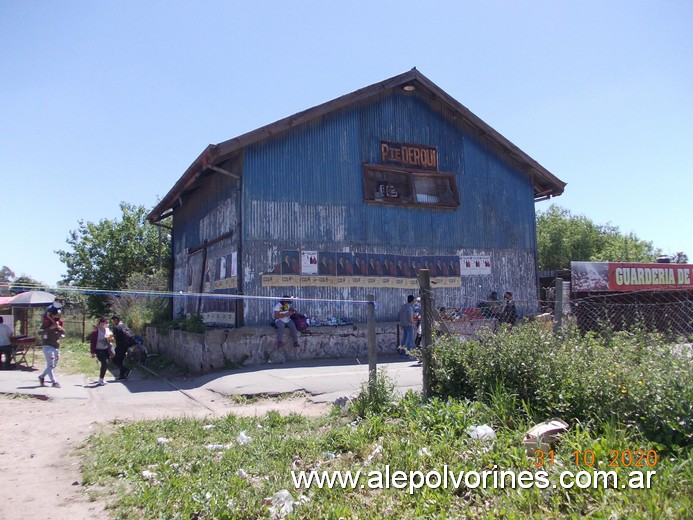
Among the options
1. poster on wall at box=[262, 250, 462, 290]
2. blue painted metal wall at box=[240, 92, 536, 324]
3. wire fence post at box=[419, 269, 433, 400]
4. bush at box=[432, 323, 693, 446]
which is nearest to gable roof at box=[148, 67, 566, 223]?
blue painted metal wall at box=[240, 92, 536, 324]

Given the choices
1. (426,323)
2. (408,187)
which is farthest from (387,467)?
(408,187)

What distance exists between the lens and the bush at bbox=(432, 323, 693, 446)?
166 inches

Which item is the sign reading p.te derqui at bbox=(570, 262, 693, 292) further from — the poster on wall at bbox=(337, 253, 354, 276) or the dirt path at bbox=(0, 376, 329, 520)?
the dirt path at bbox=(0, 376, 329, 520)

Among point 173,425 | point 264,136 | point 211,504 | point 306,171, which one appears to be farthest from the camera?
point 306,171

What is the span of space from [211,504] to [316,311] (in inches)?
367

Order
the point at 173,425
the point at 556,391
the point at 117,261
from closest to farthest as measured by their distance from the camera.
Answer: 1. the point at 556,391
2. the point at 173,425
3. the point at 117,261

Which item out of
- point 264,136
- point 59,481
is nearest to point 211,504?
point 59,481

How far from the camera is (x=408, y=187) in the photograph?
15.3 meters

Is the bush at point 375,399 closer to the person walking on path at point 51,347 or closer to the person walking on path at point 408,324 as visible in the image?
the person walking on path at point 408,324

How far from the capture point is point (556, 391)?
516cm

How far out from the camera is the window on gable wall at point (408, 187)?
14695mm

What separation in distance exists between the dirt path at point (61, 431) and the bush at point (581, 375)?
2632mm

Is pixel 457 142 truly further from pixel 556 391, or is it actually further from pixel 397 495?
pixel 397 495

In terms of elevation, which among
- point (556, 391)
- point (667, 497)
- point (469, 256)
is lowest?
point (667, 497)
